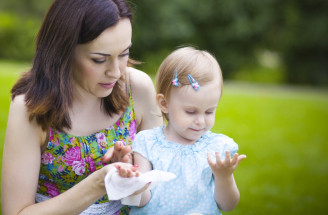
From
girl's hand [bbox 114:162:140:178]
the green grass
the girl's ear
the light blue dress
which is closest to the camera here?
girl's hand [bbox 114:162:140:178]

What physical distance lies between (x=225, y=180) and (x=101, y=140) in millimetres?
841

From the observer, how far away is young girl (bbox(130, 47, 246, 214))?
2363 millimetres

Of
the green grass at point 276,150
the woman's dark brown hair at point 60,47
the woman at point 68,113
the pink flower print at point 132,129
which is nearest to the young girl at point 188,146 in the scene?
the woman at point 68,113

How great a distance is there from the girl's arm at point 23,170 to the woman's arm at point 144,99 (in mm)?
706

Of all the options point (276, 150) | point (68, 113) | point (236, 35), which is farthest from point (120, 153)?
point (236, 35)

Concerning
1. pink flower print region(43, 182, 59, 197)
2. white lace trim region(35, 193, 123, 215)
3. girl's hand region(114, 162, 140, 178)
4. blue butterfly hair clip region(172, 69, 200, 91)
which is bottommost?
white lace trim region(35, 193, 123, 215)

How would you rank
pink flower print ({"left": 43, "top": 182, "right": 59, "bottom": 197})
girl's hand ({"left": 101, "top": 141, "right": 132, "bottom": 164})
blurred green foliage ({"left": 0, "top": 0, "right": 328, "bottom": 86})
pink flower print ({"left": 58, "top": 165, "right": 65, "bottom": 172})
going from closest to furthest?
1. girl's hand ({"left": 101, "top": 141, "right": 132, "bottom": 164})
2. pink flower print ({"left": 58, "top": 165, "right": 65, "bottom": 172})
3. pink flower print ({"left": 43, "top": 182, "right": 59, "bottom": 197})
4. blurred green foliage ({"left": 0, "top": 0, "right": 328, "bottom": 86})

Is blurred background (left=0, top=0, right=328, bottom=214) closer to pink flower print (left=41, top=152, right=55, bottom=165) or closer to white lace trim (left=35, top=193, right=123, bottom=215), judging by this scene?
white lace trim (left=35, top=193, right=123, bottom=215)

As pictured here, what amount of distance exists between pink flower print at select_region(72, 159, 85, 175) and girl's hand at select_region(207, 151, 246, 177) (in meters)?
0.85

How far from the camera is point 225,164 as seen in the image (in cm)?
219

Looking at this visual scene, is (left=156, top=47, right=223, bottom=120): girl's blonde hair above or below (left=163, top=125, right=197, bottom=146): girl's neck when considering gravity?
above

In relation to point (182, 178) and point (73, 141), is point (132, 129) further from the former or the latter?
point (182, 178)

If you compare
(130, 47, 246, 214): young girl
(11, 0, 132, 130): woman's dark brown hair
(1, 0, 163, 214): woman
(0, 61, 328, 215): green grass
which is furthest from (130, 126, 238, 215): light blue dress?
(0, 61, 328, 215): green grass

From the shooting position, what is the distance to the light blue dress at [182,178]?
2408 mm
